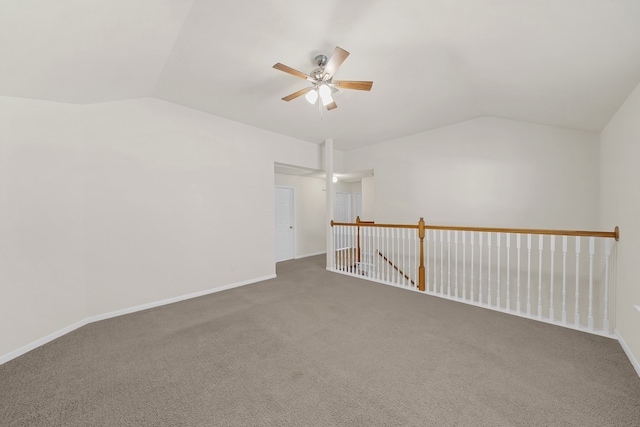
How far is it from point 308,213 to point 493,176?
4.37m

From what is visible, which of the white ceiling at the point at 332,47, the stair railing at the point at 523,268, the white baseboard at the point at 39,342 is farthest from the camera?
the stair railing at the point at 523,268

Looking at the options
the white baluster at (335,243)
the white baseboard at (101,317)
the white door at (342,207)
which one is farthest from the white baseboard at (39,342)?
the white door at (342,207)

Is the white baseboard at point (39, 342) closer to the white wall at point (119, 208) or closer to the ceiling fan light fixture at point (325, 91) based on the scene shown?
the white wall at point (119, 208)

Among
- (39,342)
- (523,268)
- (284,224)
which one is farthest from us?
(284,224)

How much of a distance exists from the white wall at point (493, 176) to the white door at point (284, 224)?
248cm

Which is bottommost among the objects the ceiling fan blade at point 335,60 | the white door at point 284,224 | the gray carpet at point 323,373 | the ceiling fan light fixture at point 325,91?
the gray carpet at point 323,373

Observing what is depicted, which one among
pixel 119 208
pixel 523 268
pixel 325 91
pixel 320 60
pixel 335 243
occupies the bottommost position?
pixel 523 268

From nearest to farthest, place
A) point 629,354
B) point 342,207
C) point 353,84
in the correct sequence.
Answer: point 629,354, point 353,84, point 342,207

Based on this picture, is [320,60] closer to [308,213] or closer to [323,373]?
[323,373]

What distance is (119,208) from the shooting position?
2824mm

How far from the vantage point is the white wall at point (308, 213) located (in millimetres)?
6410

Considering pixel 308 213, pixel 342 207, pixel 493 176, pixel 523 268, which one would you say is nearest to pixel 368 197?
pixel 342 207

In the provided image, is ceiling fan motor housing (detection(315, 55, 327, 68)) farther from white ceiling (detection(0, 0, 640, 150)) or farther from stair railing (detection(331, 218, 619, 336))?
stair railing (detection(331, 218, 619, 336))

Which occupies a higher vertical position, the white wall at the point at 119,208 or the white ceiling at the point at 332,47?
the white ceiling at the point at 332,47
